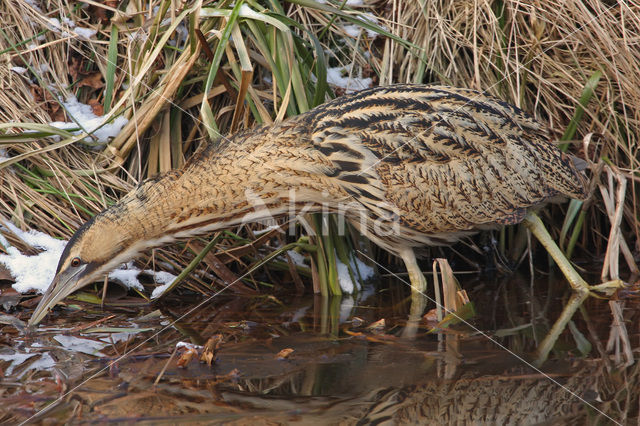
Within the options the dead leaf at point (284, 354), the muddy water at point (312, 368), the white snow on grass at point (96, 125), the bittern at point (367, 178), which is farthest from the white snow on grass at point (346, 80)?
the dead leaf at point (284, 354)

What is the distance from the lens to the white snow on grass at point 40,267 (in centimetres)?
328

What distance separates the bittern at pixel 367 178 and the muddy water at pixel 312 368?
14.5 inches

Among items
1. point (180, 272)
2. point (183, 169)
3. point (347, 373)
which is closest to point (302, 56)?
point (183, 169)

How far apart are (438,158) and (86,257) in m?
1.57

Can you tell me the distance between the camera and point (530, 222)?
137 inches

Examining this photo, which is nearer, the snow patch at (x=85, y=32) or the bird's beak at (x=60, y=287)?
the bird's beak at (x=60, y=287)

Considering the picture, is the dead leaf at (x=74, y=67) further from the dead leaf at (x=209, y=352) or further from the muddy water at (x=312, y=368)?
the dead leaf at (x=209, y=352)

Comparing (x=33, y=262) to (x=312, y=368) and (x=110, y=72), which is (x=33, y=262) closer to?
(x=110, y=72)

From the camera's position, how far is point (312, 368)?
7.91 feet

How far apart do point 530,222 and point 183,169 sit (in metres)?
1.66

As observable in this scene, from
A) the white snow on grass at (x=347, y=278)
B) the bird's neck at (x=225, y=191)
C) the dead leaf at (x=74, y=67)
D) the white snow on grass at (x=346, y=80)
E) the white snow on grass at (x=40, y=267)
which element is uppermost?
the dead leaf at (x=74, y=67)

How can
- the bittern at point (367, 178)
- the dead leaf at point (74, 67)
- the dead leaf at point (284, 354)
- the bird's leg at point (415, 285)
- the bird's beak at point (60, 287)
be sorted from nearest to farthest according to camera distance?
the dead leaf at point (284, 354) < the bird's beak at point (60, 287) < the bittern at point (367, 178) < the bird's leg at point (415, 285) < the dead leaf at point (74, 67)

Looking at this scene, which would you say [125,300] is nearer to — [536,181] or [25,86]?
[25,86]

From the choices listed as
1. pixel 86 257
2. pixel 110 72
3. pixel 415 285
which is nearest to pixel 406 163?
pixel 415 285
